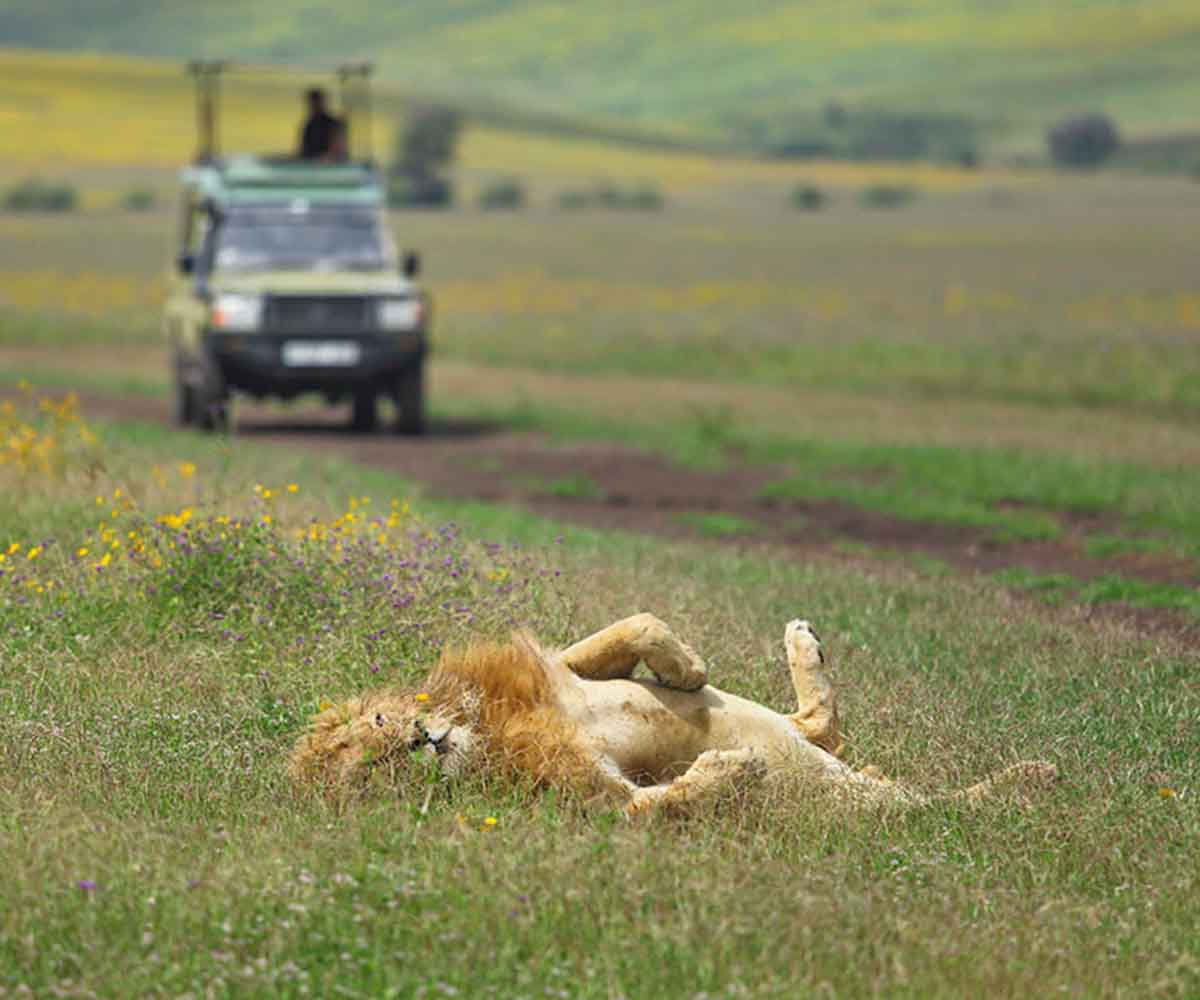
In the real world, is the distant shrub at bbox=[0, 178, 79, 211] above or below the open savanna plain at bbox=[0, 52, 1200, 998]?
below

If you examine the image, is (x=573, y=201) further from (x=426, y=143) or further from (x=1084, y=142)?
(x=1084, y=142)

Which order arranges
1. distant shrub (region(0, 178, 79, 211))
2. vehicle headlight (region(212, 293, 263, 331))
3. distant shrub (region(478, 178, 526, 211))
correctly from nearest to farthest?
vehicle headlight (region(212, 293, 263, 331)) → distant shrub (region(0, 178, 79, 211)) → distant shrub (region(478, 178, 526, 211))

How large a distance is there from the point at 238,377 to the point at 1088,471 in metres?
8.27

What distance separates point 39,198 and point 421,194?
20.0 metres

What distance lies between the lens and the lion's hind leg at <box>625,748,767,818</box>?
19.3 feet

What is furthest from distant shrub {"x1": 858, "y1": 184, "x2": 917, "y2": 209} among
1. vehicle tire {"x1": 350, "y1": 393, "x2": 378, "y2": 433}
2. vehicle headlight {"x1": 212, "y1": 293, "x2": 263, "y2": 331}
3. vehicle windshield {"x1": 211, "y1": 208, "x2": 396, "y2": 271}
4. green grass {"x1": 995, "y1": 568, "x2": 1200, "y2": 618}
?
green grass {"x1": 995, "y1": 568, "x2": 1200, "y2": 618}

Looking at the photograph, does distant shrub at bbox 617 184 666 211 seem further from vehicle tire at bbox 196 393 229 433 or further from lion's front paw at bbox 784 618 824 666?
lion's front paw at bbox 784 618 824 666

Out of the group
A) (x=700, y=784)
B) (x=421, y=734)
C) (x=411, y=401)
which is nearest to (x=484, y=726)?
(x=421, y=734)

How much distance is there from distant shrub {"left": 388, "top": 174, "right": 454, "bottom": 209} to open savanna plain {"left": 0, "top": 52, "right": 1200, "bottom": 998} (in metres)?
72.5

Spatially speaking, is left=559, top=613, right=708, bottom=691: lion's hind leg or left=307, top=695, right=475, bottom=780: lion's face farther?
left=559, top=613, right=708, bottom=691: lion's hind leg

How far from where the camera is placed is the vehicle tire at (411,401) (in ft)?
66.8

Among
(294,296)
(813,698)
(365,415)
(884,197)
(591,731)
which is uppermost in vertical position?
(591,731)

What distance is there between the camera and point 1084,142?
137 meters

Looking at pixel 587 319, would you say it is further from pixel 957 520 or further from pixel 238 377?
pixel 957 520
